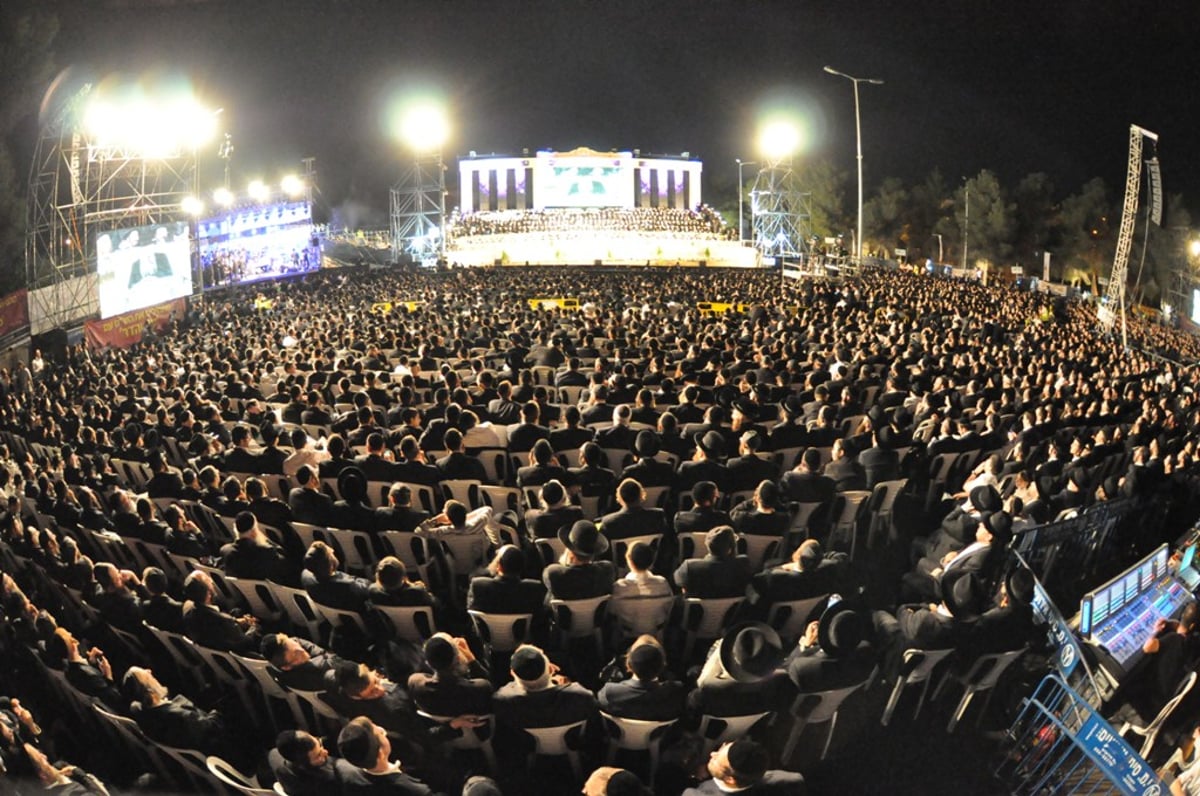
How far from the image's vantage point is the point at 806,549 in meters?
5.57

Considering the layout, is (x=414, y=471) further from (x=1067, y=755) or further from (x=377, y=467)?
(x=1067, y=755)

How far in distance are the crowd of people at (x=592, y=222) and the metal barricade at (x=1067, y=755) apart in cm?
5345

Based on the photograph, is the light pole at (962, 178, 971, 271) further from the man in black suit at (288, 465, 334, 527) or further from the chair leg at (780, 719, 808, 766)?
the chair leg at (780, 719, 808, 766)

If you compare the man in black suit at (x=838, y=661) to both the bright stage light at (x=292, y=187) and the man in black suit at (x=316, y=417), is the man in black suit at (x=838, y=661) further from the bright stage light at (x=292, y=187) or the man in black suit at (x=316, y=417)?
the bright stage light at (x=292, y=187)

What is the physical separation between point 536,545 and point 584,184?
217 ft

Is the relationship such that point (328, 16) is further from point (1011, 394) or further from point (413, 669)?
point (413, 669)

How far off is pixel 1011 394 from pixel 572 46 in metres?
70.5

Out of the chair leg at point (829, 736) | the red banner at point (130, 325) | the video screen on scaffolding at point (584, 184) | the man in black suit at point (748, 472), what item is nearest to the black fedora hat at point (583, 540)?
the chair leg at point (829, 736)

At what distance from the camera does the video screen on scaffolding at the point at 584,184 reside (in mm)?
69875

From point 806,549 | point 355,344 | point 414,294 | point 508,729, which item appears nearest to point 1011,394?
point 806,549

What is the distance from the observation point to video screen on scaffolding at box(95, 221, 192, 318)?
2219 centimetres

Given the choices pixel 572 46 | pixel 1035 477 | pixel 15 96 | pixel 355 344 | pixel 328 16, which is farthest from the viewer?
pixel 572 46

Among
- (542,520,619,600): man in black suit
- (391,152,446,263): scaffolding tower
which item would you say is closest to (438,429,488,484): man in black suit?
(542,520,619,600): man in black suit

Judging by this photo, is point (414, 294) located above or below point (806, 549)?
above
